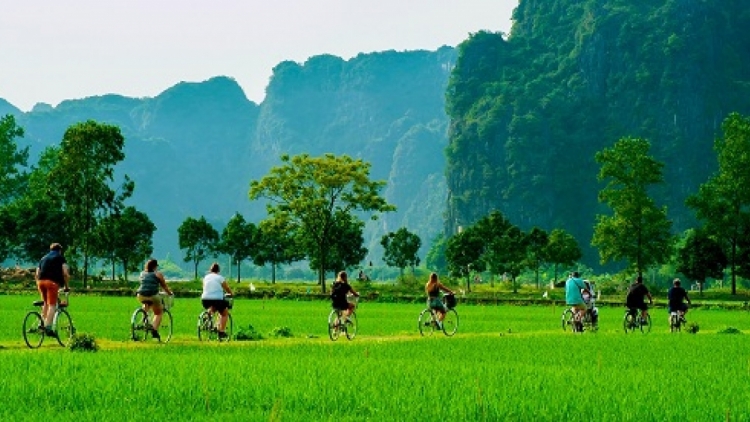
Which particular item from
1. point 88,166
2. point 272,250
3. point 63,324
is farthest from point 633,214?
point 63,324

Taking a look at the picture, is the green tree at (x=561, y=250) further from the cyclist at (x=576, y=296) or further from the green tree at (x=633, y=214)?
the cyclist at (x=576, y=296)

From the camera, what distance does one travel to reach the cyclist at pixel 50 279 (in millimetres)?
23531

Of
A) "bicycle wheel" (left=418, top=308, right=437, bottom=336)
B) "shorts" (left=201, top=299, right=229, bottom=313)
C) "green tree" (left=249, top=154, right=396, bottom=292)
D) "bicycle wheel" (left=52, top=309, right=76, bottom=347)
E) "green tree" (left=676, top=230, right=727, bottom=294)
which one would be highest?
"green tree" (left=249, top=154, right=396, bottom=292)

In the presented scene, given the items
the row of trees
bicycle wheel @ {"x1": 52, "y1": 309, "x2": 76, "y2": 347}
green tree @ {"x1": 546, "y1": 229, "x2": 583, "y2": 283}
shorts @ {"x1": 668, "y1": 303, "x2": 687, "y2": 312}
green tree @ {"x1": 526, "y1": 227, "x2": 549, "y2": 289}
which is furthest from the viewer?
green tree @ {"x1": 526, "y1": 227, "x2": 549, "y2": 289}

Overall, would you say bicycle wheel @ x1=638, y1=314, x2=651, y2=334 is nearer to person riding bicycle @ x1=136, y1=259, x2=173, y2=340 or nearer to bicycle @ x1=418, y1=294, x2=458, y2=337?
bicycle @ x1=418, y1=294, x2=458, y2=337

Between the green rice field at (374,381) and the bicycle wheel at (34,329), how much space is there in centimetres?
39

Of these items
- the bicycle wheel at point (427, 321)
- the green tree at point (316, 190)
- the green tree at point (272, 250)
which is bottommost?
the bicycle wheel at point (427, 321)

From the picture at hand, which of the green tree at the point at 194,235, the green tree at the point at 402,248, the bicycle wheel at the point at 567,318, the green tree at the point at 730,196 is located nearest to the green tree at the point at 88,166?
the green tree at the point at 194,235

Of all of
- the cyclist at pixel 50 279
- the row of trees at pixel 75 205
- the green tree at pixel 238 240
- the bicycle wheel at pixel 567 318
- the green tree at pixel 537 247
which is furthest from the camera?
the green tree at pixel 238 240

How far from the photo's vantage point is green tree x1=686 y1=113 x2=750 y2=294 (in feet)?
298

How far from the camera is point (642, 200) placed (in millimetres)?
88375

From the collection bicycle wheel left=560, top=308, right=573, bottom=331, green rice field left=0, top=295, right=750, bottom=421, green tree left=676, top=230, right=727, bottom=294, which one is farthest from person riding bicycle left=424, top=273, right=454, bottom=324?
green tree left=676, top=230, right=727, bottom=294

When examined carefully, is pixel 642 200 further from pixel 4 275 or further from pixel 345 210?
pixel 4 275

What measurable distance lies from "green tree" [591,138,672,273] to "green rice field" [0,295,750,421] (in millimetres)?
61311
